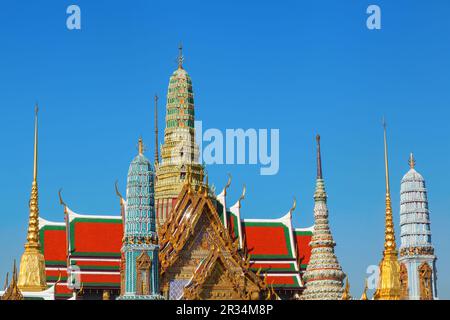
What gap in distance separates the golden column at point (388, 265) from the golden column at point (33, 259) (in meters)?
16.7

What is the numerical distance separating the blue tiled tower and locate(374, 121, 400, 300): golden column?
40.9 feet

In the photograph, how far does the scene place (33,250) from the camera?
211ft

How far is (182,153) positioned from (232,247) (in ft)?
26.4

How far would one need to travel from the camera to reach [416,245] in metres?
60.0

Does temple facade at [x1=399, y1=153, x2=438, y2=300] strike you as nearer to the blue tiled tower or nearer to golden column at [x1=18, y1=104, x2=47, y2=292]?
the blue tiled tower

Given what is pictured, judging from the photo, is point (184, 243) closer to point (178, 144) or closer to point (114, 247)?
point (114, 247)

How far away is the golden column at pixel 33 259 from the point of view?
62969 mm

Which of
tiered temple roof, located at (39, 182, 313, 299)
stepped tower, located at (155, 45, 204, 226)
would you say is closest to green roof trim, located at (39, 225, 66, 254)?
tiered temple roof, located at (39, 182, 313, 299)

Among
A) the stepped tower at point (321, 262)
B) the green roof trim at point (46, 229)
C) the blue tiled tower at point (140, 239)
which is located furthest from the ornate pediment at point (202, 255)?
the blue tiled tower at point (140, 239)

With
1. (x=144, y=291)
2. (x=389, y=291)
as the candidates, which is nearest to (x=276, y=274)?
(x=389, y=291)

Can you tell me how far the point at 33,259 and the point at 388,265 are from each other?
17.7 meters

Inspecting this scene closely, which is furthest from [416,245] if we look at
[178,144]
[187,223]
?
[178,144]

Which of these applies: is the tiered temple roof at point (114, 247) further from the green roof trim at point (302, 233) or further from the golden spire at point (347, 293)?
the golden spire at point (347, 293)
